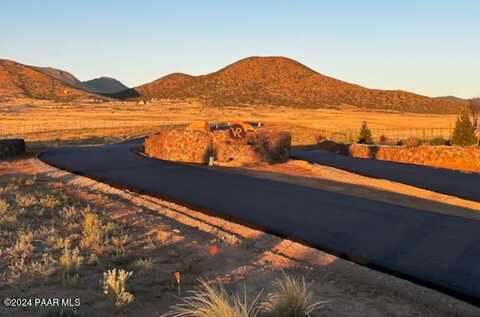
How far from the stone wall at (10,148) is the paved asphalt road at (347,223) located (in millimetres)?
11996

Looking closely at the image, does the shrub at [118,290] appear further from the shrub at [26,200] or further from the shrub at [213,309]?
the shrub at [26,200]

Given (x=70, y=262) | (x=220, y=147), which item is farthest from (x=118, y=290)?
(x=220, y=147)

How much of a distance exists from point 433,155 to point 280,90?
122 metres

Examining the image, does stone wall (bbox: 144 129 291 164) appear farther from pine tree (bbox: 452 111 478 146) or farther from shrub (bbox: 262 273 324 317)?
shrub (bbox: 262 273 324 317)

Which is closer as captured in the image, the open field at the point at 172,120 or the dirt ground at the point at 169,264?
the dirt ground at the point at 169,264

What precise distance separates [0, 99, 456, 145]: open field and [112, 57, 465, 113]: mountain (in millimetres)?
15507

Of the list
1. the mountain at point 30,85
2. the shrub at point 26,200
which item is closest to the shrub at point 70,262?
the shrub at point 26,200

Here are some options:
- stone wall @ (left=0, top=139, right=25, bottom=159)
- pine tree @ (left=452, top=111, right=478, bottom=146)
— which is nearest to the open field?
stone wall @ (left=0, top=139, right=25, bottom=159)

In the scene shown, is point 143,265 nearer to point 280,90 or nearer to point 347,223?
point 347,223

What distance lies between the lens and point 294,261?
9766 millimetres

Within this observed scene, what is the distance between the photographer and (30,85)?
6718 inches

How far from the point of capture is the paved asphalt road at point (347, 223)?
9.20m

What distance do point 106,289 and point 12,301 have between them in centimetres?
120

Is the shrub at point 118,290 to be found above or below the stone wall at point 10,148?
above
